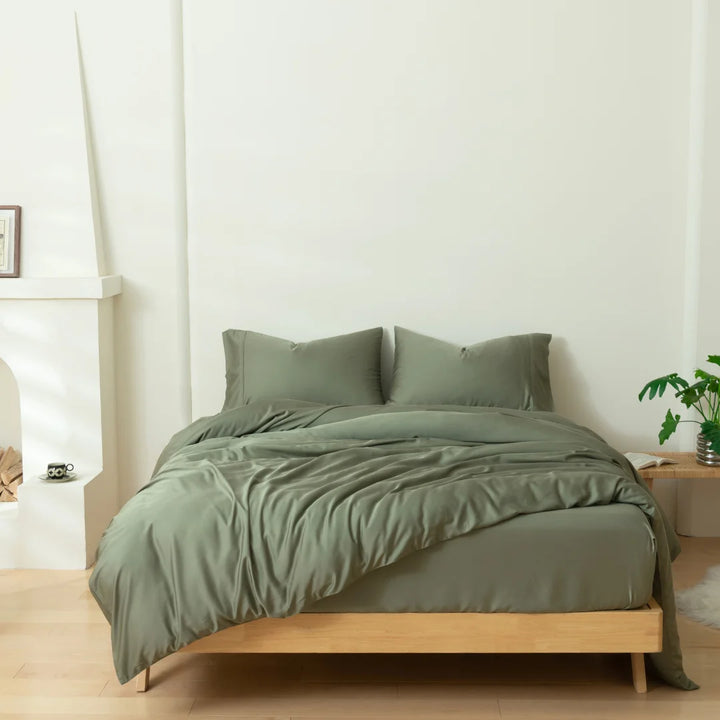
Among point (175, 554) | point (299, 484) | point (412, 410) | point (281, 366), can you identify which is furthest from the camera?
point (281, 366)

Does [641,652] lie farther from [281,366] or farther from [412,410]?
[281,366]

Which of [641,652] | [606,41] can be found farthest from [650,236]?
[641,652]

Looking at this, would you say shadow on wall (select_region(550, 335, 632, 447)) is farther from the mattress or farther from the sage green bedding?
the mattress

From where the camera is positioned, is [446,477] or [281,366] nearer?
[446,477]

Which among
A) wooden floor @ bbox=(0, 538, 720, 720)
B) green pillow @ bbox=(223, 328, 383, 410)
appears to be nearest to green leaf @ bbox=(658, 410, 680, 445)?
wooden floor @ bbox=(0, 538, 720, 720)

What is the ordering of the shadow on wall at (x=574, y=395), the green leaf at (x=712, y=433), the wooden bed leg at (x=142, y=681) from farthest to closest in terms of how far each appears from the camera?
the shadow on wall at (x=574, y=395) < the green leaf at (x=712, y=433) < the wooden bed leg at (x=142, y=681)

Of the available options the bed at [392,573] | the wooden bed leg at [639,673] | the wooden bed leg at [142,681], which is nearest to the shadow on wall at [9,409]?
the bed at [392,573]

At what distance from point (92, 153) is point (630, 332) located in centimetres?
275

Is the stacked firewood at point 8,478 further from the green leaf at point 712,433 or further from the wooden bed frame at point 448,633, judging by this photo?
the green leaf at point 712,433

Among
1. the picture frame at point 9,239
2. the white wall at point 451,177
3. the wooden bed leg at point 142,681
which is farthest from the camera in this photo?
the white wall at point 451,177

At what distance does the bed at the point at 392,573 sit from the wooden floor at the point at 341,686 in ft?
0.42

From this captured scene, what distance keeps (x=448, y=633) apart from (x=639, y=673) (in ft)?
2.10

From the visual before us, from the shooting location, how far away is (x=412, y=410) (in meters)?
4.13

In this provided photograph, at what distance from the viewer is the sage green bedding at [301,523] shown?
3.01 meters
